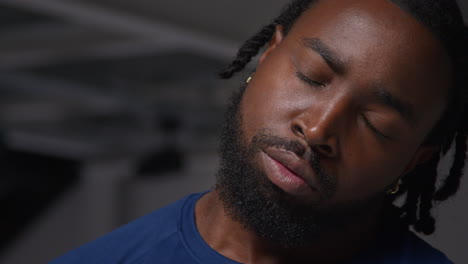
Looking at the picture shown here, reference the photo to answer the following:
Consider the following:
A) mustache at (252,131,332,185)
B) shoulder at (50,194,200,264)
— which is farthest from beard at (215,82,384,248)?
shoulder at (50,194,200,264)

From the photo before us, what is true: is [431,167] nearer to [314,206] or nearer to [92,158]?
[314,206]

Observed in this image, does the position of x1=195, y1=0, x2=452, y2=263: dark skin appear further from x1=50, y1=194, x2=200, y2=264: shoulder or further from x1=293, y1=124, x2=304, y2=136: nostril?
x1=50, y1=194, x2=200, y2=264: shoulder

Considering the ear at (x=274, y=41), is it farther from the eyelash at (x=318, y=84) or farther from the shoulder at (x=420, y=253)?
the shoulder at (x=420, y=253)

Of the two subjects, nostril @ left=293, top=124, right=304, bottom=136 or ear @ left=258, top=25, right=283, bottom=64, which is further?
ear @ left=258, top=25, right=283, bottom=64

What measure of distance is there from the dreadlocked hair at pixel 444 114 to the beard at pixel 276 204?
124mm

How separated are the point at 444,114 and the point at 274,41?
259 millimetres

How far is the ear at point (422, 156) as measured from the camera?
36.5 inches

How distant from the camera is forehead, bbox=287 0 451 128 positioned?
84cm

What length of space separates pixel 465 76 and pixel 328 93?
20 cm

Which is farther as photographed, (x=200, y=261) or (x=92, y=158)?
(x=92, y=158)

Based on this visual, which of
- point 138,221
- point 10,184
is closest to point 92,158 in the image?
point 10,184

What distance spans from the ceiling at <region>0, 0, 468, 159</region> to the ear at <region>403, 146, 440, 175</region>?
234 mm

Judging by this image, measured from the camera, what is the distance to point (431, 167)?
3.22 ft

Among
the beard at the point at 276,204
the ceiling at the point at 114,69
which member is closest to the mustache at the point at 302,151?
the beard at the point at 276,204
